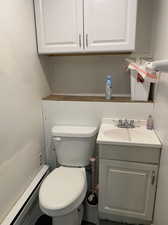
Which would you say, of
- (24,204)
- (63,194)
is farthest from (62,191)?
(24,204)

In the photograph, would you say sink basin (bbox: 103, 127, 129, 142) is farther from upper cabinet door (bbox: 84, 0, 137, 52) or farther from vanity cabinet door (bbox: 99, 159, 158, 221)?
upper cabinet door (bbox: 84, 0, 137, 52)

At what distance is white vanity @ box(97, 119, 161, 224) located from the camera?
125 centimetres

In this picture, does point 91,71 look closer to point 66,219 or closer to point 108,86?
point 108,86

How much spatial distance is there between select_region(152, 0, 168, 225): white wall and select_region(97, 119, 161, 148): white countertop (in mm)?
91

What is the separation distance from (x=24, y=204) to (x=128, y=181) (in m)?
0.81

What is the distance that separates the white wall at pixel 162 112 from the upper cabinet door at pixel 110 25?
0.20 metres

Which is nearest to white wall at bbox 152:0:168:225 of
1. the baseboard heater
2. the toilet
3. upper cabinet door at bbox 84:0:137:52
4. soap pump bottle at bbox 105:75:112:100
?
upper cabinet door at bbox 84:0:137:52

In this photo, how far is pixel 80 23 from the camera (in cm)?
138

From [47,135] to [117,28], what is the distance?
1196 mm

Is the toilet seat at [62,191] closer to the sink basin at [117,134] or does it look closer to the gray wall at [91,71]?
the sink basin at [117,134]

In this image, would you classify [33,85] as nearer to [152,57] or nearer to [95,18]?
[95,18]

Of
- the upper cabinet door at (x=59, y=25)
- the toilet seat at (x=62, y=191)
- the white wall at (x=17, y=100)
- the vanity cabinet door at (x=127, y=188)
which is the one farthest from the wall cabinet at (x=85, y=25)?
the toilet seat at (x=62, y=191)

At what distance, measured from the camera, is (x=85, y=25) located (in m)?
1.38

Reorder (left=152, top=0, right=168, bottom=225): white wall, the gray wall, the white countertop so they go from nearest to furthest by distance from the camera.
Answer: (left=152, top=0, right=168, bottom=225): white wall, the white countertop, the gray wall
